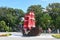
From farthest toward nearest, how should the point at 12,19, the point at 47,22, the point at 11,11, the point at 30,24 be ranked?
the point at 11,11 < the point at 12,19 < the point at 47,22 < the point at 30,24

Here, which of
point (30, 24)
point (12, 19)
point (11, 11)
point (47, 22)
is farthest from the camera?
point (11, 11)

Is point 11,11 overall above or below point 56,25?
above

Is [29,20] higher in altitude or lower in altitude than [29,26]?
higher

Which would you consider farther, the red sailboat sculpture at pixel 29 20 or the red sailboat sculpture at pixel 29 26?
the red sailboat sculpture at pixel 29 20

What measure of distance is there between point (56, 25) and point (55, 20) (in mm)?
1482

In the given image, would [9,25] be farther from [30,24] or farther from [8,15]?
[30,24]

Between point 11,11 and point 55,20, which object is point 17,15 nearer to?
point 11,11

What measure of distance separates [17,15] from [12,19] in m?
7.89

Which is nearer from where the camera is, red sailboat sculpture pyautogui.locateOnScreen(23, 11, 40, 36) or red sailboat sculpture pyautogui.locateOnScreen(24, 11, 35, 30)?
red sailboat sculpture pyautogui.locateOnScreen(23, 11, 40, 36)

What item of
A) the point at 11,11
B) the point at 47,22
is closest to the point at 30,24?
the point at 47,22

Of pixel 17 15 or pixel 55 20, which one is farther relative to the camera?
pixel 17 15

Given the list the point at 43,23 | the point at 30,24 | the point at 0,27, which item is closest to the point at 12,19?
the point at 0,27

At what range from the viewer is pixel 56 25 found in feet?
158

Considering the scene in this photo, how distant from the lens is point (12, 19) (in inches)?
2169
